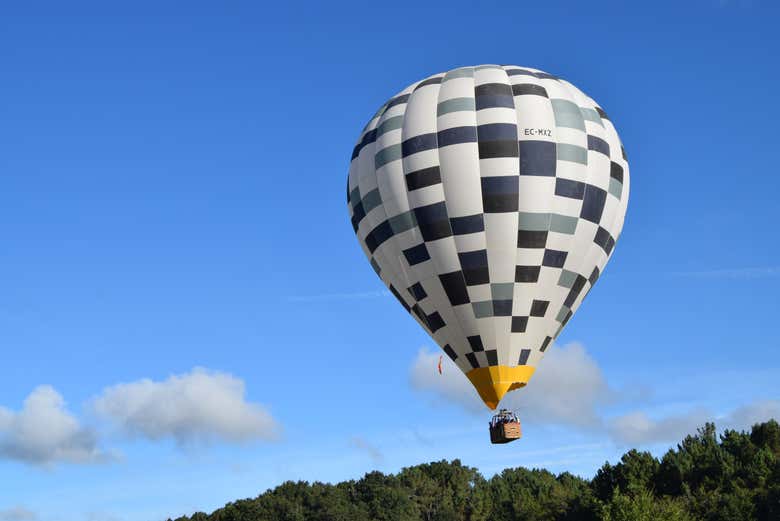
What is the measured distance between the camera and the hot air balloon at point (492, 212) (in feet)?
94.3

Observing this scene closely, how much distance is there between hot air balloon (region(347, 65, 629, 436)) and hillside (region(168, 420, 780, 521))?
29105 mm

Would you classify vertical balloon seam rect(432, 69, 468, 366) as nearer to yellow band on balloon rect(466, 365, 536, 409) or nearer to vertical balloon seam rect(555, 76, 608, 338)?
yellow band on balloon rect(466, 365, 536, 409)

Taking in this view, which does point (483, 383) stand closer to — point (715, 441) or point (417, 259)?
point (417, 259)

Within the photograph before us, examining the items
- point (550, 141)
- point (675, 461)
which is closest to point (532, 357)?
point (550, 141)

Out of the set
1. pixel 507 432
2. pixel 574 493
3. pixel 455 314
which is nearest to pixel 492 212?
pixel 455 314

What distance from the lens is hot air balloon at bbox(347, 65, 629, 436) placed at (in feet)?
94.3

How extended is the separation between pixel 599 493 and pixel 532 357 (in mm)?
48531

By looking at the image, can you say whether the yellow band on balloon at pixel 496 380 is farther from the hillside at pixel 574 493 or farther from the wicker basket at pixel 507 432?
the hillside at pixel 574 493

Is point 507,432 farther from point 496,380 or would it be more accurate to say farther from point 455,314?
point 455,314

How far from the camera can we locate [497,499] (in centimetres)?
11344

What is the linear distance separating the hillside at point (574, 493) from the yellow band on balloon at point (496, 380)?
1128 inches

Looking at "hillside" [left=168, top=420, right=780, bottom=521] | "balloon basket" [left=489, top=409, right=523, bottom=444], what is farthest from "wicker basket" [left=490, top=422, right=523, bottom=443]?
"hillside" [left=168, top=420, right=780, bottom=521]

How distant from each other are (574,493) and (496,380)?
58069 mm

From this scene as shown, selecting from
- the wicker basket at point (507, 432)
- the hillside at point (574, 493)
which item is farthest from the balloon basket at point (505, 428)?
the hillside at point (574, 493)
